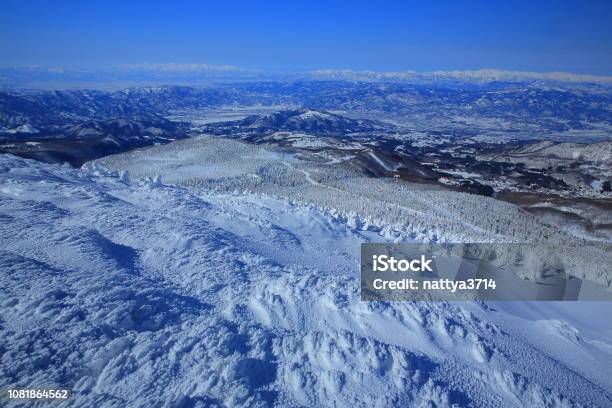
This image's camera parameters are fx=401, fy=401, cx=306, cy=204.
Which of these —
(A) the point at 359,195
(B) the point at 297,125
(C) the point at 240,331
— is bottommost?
(B) the point at 297,125

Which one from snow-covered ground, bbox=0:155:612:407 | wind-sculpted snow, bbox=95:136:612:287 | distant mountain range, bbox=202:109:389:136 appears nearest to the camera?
snow-covered ground, bbox=0:155:612:407

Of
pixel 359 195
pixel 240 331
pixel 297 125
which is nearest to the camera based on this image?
pixel 240 331

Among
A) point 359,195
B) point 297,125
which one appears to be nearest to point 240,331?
point 359,195

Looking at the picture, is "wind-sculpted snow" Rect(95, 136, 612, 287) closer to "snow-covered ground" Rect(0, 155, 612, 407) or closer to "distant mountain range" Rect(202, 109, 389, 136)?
"snow-covered ground" Rect(0, 155, 612, 407)

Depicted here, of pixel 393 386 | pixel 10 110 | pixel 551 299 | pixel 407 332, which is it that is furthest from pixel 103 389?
pixel 10 110

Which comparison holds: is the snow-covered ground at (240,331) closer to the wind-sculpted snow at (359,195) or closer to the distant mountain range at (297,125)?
the wind-sculpted snow at (359,195)

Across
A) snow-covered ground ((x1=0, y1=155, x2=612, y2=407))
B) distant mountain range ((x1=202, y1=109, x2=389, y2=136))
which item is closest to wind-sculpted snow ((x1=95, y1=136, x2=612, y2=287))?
snow-covered ground ((x1=0, y1=155, x2=612, y2=407))

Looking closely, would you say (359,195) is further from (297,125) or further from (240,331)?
(297,125)

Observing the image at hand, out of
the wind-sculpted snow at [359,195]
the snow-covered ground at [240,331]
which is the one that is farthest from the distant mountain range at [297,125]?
the snow-covered ground at [240,331]
